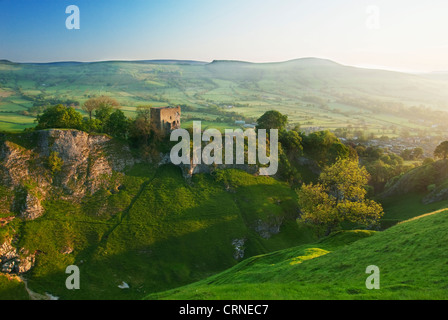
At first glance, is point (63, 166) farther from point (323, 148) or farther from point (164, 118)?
point (323, 148)

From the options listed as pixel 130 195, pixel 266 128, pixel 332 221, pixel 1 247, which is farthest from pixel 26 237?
pixel 266 128

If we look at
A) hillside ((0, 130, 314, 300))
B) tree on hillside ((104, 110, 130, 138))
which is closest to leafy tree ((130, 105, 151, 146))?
tree on hillside ((104, 110, 130, 138))

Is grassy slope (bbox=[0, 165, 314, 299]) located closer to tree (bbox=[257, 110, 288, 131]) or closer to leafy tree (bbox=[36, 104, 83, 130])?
leafy tree (bbox=[36, 104, 83, 130])

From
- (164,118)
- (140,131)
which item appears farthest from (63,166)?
(164,118)

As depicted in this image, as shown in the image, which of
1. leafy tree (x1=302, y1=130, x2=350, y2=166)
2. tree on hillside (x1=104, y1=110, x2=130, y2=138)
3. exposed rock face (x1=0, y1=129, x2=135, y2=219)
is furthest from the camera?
leafy tree (x1=302, y1=130, x2=350, y2=166)
